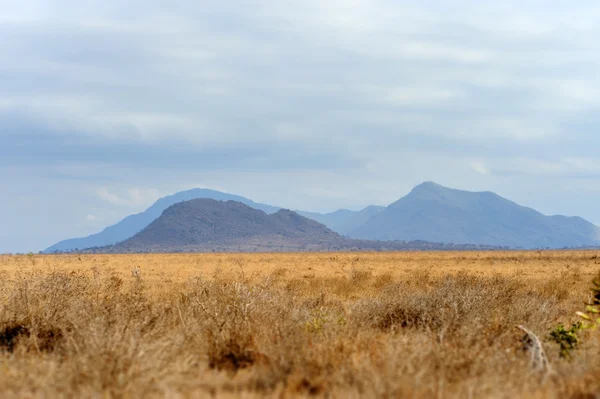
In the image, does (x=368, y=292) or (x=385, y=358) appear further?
(x=368, y=292)

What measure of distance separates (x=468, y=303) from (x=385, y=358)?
17.8ft

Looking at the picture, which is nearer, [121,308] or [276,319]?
[276,319]

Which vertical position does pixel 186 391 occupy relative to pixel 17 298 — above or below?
below

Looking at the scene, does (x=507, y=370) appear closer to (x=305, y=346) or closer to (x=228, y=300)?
(x=305, y=346)

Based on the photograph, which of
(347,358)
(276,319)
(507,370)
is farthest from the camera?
(276,319)

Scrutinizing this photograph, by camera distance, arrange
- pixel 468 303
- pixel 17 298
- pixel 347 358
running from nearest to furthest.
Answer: pixel 347 358 < pixel 17 298 < pixel 468 303

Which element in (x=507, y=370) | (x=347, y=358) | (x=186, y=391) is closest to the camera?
(x=186, y=391)

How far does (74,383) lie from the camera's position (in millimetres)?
7609

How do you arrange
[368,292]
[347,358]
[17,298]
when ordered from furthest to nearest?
[368,292] < [17,298] < [347,358]

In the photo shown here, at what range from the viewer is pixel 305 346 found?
30.2ft

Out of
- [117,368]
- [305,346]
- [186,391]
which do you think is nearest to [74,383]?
[117,368]

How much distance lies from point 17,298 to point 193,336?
4.16m

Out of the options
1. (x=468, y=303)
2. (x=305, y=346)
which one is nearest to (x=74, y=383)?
(x=305, y=346)

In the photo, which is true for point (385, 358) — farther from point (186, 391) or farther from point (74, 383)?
point (74, 383)
